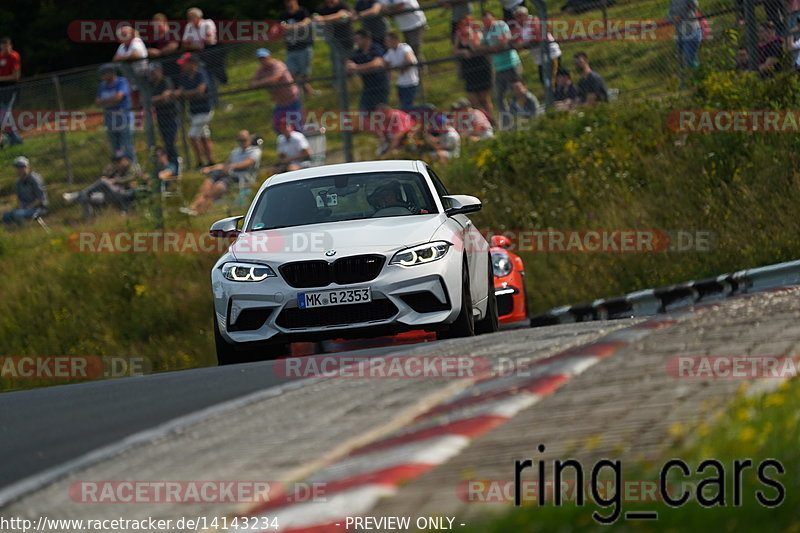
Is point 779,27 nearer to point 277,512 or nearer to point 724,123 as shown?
point 724,123

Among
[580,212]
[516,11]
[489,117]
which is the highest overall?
[516,11]

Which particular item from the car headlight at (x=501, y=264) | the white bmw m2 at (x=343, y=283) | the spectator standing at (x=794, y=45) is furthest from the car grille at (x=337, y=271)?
the spectator standing at (x=794, y=45)

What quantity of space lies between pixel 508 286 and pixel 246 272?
3.64 m

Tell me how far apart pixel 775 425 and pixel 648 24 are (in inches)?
531

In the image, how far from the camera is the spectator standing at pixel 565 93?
60.7ft

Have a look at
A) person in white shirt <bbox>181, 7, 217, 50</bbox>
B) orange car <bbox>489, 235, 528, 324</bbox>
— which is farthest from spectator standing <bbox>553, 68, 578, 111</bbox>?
person in white shirt <bbox>181, 7, 217, 50</bbox>

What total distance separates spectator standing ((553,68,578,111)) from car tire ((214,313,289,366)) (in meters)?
8.22

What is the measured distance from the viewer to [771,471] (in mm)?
4281

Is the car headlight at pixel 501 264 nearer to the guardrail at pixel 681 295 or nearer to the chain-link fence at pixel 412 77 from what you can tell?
the guardrail at pixel 681 295

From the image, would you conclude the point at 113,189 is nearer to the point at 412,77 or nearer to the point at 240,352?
the point at 412,77

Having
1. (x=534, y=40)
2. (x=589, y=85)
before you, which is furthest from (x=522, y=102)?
(x=534, y=40)

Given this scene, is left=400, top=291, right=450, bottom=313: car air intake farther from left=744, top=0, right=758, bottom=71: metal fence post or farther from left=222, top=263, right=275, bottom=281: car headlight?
left=744, top=0, right=758, bottom=71: metal fence post

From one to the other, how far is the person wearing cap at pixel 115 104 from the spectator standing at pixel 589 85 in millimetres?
6588

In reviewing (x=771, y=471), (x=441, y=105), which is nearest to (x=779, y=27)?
(x=441, y=105)
